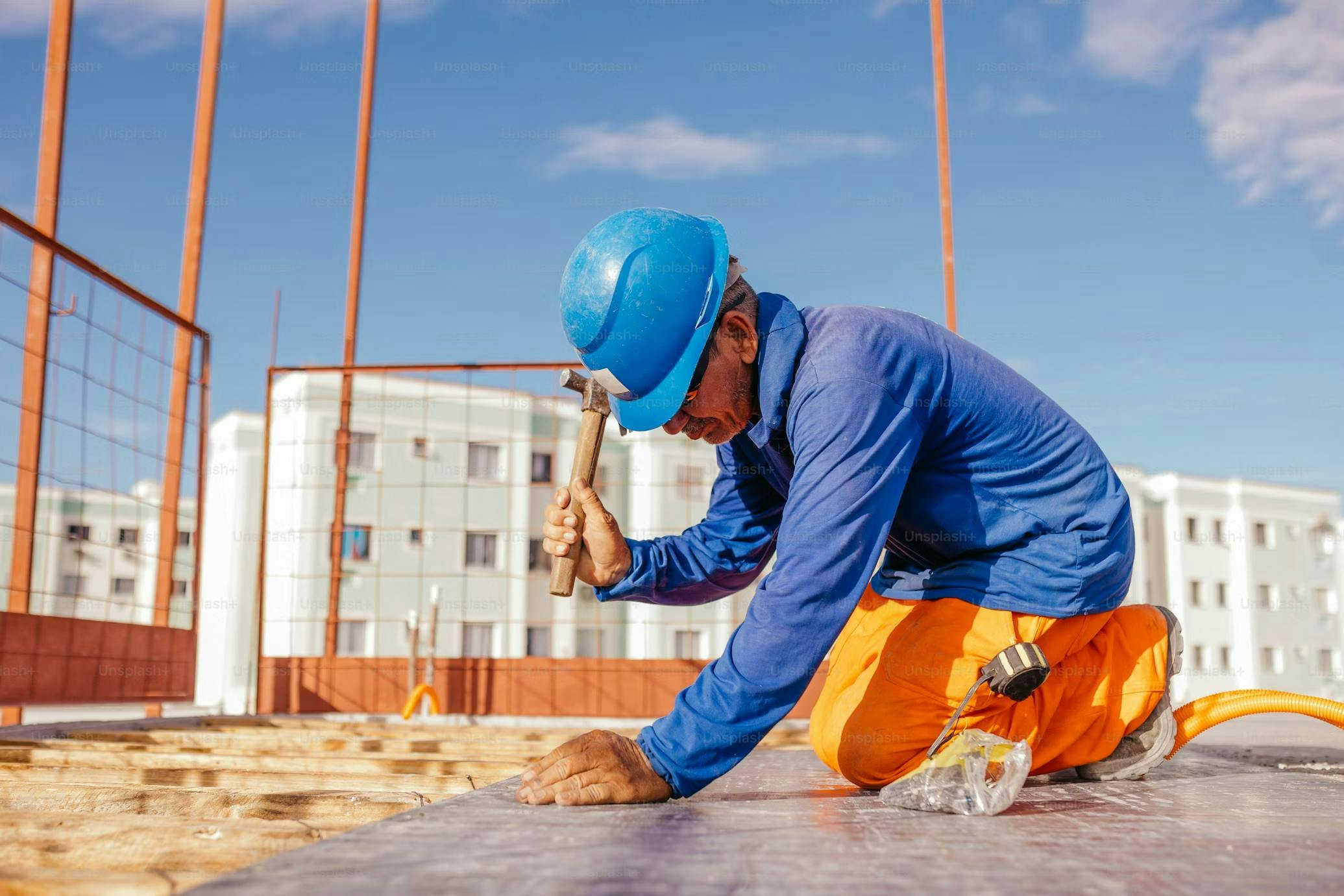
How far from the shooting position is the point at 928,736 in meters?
1.94

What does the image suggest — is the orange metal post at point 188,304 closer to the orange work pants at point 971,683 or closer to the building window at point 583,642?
the orange work pants at point 971,683

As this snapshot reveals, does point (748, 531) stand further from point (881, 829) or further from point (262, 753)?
point (262, 753)

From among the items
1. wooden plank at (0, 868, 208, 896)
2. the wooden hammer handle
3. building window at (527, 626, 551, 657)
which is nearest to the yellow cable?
the wooden hammer handle

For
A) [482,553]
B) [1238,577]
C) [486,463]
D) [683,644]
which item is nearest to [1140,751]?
[683,644]

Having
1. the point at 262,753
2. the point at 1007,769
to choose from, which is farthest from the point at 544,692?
the point at 1007,769

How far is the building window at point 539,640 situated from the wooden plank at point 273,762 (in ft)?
85.9

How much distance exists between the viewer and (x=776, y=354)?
188 cm

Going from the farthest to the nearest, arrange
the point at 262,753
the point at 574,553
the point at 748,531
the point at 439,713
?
the point at 439,713 < the point at 262,753 < the point at 748,531 < the point at 574,553

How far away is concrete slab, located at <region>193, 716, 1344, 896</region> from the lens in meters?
0.99

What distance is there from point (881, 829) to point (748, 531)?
110 centimetres

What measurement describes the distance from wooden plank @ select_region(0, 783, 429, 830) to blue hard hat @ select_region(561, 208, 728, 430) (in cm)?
78

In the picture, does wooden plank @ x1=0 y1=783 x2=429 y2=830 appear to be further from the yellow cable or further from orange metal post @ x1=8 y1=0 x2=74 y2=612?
the yellow cable

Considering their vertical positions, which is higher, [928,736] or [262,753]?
[928,736]

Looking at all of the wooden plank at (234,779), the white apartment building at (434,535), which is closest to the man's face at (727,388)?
the wooden plank at (234,779)
